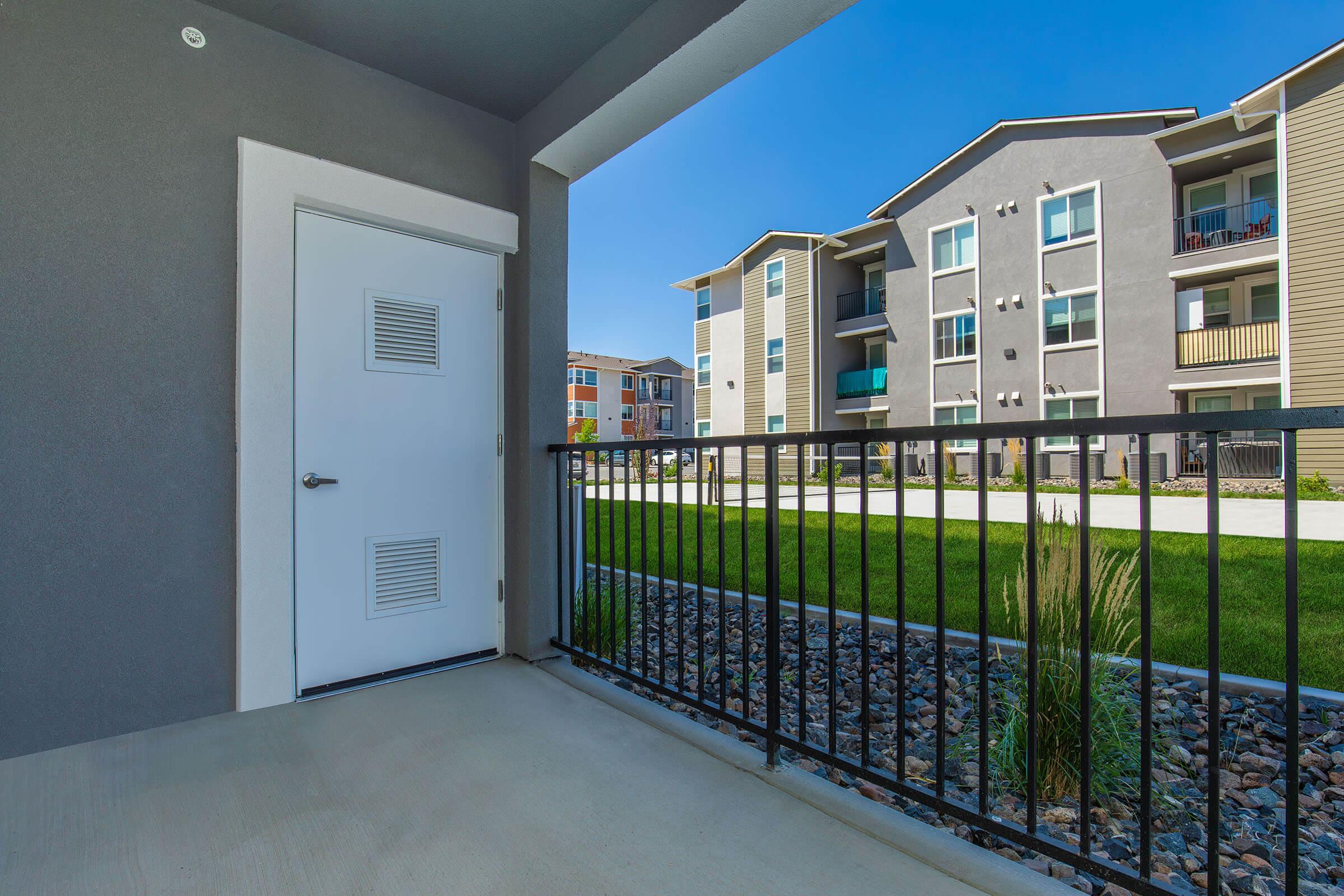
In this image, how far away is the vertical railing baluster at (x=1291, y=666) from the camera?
3.02 feet

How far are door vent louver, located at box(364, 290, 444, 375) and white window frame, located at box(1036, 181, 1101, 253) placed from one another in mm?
13709

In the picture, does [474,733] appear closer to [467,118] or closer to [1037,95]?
[467,118]

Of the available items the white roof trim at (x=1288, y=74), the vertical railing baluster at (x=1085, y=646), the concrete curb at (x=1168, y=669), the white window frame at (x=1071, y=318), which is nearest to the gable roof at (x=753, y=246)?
the white window frame at (x=1071, y=318)

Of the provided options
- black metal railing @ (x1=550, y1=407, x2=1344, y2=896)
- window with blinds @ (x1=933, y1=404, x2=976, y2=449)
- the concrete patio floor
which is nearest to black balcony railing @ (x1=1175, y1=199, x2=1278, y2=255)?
window with blinds @ (x1=933, y1=404, x2=976, y2=449)

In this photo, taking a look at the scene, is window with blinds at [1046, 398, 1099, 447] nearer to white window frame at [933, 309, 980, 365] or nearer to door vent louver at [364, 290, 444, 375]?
white window frame at [933, 309, 980, 365]

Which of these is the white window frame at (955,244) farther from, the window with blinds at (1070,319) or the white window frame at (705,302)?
the white window frame at (705,302)

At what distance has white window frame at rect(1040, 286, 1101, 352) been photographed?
1184cm

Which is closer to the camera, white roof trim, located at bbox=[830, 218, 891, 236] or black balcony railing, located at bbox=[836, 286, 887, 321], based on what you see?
white roof trim, located at bbox=[830, 218, 891, 236]

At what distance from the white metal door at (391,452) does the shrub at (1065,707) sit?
6.96ft

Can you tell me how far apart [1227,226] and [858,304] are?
740cm

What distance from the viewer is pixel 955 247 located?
13.8 meters

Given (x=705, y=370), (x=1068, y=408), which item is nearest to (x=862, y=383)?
(x=1068, y=408)

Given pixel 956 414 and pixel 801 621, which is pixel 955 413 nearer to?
pixel 956 414

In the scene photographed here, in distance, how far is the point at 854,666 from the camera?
8.83ft
